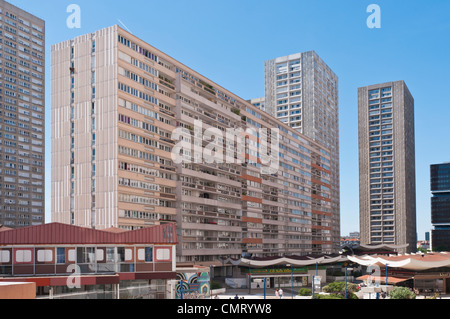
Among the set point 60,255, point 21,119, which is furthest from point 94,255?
point 21,119

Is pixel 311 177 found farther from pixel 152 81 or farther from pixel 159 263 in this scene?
pixel 159 263

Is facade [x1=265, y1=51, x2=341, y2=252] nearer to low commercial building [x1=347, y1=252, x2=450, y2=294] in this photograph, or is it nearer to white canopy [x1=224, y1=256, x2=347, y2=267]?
white canopy [x1=224, y1=256, x2=347, y2=267]

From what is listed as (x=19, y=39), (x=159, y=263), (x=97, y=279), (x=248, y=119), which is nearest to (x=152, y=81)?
(x=248, y=119)

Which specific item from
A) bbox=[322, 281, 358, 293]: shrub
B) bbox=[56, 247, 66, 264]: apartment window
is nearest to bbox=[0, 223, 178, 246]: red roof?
bbox=[56, 247, 66, 264]: apartment window

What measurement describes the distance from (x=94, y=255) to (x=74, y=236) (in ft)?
8.64

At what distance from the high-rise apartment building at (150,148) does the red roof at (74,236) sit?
31733mm

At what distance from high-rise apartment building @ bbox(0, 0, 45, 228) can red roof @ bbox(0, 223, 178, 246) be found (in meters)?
115

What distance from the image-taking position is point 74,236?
155ft

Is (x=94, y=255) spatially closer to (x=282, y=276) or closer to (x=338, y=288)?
(x=338, y=288)

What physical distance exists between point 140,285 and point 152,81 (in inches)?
2001

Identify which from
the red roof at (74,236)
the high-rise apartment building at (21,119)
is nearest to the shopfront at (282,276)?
the red roof at (74,236)
